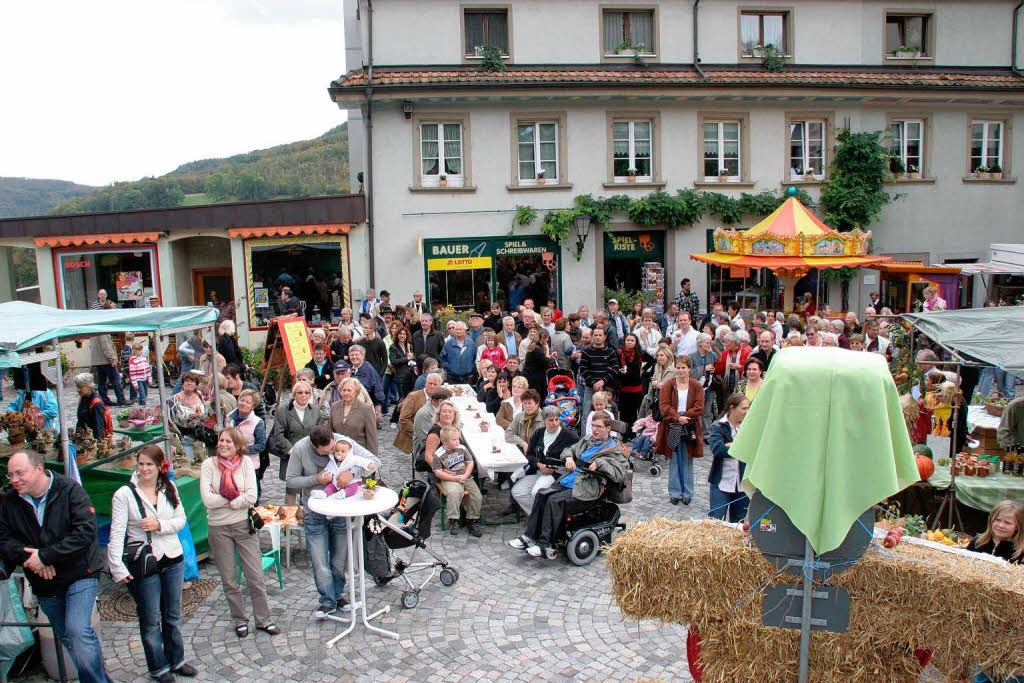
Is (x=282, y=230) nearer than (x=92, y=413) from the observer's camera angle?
No

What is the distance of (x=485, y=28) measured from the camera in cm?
2020

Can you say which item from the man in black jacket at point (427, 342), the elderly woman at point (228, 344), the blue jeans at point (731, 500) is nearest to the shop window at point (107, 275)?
the elderly woman at point (228, 344)

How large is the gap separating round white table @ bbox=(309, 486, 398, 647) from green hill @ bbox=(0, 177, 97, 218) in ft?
A: 174

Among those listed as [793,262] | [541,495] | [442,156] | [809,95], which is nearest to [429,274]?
[442,156]

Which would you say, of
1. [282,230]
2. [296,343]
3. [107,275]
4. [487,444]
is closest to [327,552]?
[487,444]

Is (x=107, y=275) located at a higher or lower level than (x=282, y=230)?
lower

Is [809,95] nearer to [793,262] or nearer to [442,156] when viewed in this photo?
[793,262]

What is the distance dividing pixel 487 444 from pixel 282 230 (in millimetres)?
11715

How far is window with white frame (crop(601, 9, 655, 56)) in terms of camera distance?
2072 cm

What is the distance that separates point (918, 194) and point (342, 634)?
21.1 meters

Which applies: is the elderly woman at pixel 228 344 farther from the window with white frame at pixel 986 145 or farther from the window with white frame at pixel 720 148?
the window with white frame at pixel 986 145

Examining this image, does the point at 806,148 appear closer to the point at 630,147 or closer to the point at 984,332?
the point at 630,147

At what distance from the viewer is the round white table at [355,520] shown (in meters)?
6.17

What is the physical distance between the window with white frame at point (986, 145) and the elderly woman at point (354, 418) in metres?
20.8
